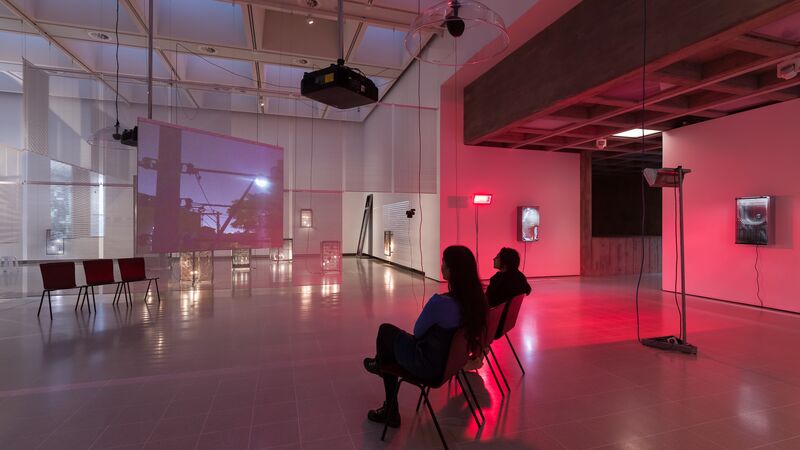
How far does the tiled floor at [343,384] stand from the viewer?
2.43m

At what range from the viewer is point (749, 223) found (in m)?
6.07

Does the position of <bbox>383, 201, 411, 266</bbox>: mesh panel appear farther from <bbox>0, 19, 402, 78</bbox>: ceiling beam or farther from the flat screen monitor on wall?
the flat screen monitor on wall

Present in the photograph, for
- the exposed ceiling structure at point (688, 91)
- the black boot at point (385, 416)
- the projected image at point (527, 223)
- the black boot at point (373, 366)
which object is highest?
the exposed ceiling structure at point (688, 91)

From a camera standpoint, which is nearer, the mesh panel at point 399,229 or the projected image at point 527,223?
the projected image at point 527,223

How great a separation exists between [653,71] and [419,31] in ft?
10.5

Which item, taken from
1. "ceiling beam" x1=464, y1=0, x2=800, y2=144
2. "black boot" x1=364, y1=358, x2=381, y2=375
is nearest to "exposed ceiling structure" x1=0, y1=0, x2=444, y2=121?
"ceiling beam" x1=464, y1=0, x2=800, y2=144

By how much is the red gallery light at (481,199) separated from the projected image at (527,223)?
1.11m

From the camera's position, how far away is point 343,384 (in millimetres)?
3191

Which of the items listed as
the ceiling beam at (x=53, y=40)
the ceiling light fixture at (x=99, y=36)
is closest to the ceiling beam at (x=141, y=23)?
the ceiling light fixture at (x=99, y=36)

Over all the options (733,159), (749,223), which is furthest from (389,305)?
(733,159)

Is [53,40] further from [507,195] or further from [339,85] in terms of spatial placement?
[507,195]

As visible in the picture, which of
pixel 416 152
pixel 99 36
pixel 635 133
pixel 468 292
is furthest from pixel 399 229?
pixel 468 292

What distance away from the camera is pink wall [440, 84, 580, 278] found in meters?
8.59

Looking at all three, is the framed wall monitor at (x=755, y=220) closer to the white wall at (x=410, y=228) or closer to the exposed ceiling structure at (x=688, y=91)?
the exposed ceiling structure at (x=688, y=91)
